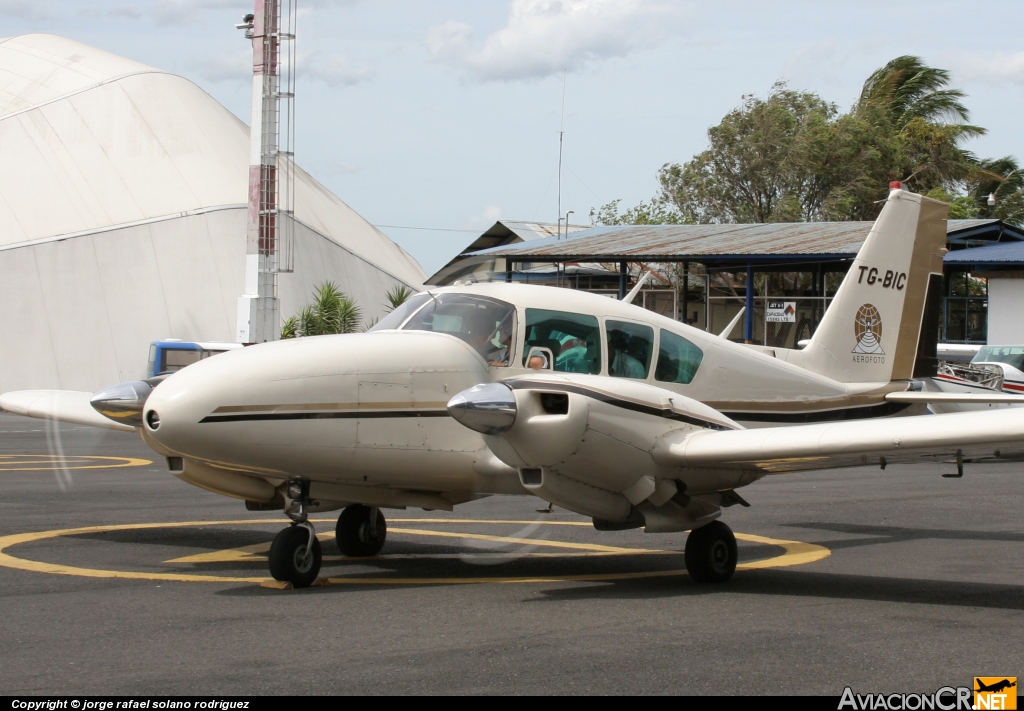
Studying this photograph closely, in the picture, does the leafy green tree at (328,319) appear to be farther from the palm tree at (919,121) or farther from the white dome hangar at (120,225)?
the palm tree at (919,121)

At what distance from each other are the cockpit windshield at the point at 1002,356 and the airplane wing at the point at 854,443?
72.3 ft

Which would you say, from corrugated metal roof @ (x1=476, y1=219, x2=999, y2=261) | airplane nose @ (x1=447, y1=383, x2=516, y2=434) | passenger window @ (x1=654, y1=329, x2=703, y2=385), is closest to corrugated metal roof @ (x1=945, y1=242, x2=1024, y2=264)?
corrugated metal roof @ (x1=476, y1=219, x2=999, y2=261)

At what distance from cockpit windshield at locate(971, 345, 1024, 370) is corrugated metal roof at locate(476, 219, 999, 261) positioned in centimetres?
445

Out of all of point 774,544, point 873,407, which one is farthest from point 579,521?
point 873,407

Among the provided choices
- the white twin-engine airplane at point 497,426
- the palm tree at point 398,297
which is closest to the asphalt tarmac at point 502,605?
the white twin-engine airplane at point 497,426

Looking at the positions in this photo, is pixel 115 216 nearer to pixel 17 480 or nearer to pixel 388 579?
pixel 17 480

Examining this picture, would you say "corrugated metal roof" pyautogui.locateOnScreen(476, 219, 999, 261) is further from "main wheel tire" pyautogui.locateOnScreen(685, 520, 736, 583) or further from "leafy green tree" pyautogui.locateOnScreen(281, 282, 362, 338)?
"main wheel tire" pyautogui.locateOnScreen(685, 520, 736, 583)

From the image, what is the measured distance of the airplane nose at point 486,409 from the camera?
7660 millimetres

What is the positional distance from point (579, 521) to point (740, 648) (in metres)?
6.55

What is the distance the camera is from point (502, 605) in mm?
7730

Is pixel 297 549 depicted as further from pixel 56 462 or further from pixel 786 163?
pixel 786 163

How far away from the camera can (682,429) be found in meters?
8.46

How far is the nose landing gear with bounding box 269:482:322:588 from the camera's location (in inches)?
322

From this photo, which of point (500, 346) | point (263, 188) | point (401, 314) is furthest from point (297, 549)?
point (263, 188)
